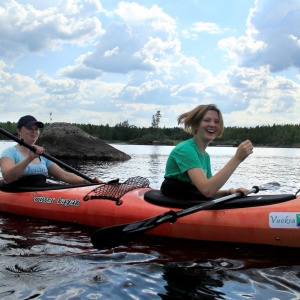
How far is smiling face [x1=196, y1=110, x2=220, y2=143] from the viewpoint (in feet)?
15.4

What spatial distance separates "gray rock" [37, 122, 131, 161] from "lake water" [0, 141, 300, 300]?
18.7 metres

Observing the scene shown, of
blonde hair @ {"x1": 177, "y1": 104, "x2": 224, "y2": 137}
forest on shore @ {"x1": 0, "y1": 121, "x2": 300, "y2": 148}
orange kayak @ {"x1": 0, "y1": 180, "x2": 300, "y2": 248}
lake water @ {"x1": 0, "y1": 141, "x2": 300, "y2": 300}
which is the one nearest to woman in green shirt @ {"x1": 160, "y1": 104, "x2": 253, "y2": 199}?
blonde hair @ {"x1": 177, "y1": 104, "x2": 224, "y2": 137}

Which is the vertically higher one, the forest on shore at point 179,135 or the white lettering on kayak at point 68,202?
the forest on shore at point 179,135

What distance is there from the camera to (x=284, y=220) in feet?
14.7

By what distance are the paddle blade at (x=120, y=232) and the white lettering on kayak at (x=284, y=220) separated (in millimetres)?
1113

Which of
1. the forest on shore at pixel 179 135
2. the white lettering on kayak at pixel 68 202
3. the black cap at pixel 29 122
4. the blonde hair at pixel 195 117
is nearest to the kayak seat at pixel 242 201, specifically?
the blonde hair at pixel 195 117

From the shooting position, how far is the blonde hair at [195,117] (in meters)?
4.70

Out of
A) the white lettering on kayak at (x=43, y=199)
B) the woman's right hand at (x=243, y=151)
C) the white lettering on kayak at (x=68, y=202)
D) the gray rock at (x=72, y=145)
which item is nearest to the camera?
the woman's right hand at (x=243, y=151)

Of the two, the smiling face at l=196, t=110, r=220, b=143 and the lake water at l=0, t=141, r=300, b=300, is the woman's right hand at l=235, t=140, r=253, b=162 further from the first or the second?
the lake water at l=0, t=141, r=300, b=300

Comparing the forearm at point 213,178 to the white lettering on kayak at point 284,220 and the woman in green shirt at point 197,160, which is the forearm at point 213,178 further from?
the white lettering on kayak at point 284,220

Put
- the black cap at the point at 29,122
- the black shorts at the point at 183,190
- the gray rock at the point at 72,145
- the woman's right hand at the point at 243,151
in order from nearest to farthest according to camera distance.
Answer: the woman's right hand at the point at 243,151 < the black shorts at the point at 183,190 < the black cap at the point at 29,122 < the gray rock at the point at 72,145

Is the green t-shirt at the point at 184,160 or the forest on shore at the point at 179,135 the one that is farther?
the forest on shore at the point at 179,135

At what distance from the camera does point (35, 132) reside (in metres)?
6.39

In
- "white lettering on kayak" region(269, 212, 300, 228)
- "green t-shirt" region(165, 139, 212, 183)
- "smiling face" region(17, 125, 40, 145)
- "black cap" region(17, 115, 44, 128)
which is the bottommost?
"white lettering on kayak" region(269, 212, 300, 228)
